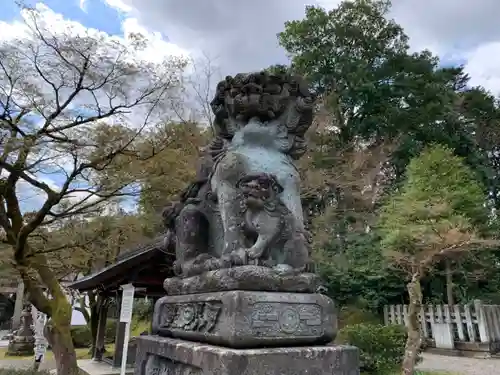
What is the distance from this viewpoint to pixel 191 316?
2.38 m

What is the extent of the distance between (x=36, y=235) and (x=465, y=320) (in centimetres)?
1270

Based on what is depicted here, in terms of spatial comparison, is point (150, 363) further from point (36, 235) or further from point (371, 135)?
point (371, 135)

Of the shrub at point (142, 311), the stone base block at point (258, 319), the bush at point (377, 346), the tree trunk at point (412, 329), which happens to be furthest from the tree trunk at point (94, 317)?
the stone base block at point (258, 319)

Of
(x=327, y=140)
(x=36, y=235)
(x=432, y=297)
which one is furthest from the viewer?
(x=327, y=140)

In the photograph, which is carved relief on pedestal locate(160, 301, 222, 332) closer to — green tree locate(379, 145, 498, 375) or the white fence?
green tree locate(379, 145, 498, 375)

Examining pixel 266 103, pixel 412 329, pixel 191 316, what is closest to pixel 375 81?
pixel 412 329

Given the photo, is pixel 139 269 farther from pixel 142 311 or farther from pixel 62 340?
pixel 142 311

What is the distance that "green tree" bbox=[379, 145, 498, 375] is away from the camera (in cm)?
1091

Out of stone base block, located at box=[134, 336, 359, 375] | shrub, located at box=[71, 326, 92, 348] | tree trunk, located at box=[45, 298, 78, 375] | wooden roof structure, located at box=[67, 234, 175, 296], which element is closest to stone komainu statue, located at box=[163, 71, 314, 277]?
stone base block, located at box=[134, 336, 359, 375]

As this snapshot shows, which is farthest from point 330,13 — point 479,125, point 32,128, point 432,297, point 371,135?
point 32,128

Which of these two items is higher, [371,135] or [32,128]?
[371,135]

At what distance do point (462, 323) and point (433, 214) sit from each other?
3.70 metres

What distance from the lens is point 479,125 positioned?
19938mm

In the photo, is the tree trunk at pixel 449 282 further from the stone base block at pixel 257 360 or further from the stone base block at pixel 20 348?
the stone base block at pixel 20 348
